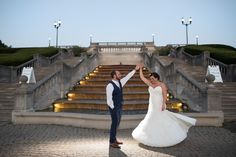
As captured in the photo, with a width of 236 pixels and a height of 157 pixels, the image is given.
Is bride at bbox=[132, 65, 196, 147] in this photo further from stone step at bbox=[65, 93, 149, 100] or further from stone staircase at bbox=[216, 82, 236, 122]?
stone step at bbox=[65, 93, 149, 100]

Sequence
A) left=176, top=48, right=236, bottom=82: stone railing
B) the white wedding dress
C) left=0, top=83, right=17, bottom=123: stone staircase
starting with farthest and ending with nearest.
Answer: left=176, top=48, right=236, bottom=82: stone railing → left=0, top=83, right=17, bottom=123: stone staircase → the white wedding dress

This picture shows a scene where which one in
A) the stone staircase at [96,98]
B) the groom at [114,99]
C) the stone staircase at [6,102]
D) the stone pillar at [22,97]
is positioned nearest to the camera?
the groom at [114,99]

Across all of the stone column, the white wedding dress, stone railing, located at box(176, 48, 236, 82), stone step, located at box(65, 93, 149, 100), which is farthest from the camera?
stone railing, located at box(176, 48, 236, 82)

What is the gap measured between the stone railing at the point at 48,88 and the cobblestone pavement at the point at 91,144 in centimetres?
172

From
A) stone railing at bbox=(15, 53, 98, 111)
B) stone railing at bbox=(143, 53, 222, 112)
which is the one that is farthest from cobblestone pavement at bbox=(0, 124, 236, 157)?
stone railing at bbox=(15, 53, 98, 111)

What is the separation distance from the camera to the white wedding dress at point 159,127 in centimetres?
734

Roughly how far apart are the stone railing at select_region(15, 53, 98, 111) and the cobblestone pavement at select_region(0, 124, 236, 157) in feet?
5.65

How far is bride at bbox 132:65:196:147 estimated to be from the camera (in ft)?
24.1

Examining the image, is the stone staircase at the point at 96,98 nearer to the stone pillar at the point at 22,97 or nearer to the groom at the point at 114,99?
the stone pillar at the point at 22,97

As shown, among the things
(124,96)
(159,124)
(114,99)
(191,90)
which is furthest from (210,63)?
(114,99)

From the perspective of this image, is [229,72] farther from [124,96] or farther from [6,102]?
[6,102]

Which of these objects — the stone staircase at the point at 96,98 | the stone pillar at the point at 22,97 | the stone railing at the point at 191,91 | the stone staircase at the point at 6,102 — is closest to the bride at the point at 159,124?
the stone railing at the point at 191,91

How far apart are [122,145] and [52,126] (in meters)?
3.84

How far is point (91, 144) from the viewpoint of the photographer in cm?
766
